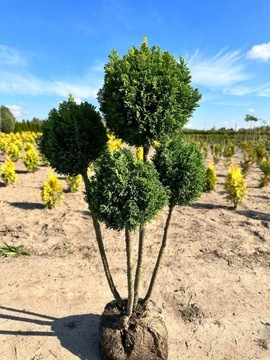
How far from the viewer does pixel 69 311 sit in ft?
→ 16.3

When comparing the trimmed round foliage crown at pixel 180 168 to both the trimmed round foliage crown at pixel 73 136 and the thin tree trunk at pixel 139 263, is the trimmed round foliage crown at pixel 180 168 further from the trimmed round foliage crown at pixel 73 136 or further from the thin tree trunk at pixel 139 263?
the trimmed round foliage crown at pixel 73 136

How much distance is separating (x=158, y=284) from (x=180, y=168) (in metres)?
3.00

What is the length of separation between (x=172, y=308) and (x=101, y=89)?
11.6 ft

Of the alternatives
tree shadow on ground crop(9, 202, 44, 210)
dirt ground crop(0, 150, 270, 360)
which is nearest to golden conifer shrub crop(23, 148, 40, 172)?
tree shadow on ground crop(9, 202, 44, 210)

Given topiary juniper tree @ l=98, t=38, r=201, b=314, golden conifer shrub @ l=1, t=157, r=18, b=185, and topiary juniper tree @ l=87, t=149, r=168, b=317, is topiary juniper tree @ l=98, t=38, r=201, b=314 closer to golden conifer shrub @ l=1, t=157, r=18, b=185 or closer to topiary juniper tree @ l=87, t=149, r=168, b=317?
topiary juniper tree @ l=87, t=149, r=168, b=317

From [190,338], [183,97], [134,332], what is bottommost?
[190,338]

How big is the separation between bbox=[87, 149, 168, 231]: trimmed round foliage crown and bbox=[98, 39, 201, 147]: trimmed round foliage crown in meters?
0.31

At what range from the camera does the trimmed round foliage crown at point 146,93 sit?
307 centimetres

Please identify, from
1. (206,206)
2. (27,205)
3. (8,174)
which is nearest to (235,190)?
(206,206)

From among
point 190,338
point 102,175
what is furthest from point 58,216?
point 102,175

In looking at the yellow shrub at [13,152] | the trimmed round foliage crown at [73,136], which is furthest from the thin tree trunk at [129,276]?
the yellow shrub at [13,152]

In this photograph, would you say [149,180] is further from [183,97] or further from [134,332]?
[134,332]

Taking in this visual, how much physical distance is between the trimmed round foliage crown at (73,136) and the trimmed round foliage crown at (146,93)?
31cm

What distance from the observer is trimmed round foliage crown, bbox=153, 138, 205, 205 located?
11.4ft
